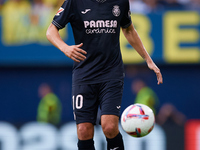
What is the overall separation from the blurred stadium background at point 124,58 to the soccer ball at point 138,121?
21.7 feet

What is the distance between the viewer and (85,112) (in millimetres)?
5324

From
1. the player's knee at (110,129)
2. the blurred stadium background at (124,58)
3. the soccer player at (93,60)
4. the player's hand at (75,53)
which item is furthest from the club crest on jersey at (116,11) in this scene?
the blurred stadium background at (124,58)

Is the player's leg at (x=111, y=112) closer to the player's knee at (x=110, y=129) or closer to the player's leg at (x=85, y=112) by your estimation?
the player's knee at (x=110, y=129)

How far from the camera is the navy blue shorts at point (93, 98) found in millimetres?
5297

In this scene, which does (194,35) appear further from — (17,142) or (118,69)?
(118,69)

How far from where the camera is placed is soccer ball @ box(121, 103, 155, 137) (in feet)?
17.9

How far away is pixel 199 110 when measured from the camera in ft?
44.1

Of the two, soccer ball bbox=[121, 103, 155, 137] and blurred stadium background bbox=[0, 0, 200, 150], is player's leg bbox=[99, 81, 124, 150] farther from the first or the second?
blurred stadium background bbox=[0, 0, 200, 150]

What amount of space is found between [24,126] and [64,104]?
4.85 metres

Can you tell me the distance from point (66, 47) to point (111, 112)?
36.0 inches

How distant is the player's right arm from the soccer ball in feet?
3.28

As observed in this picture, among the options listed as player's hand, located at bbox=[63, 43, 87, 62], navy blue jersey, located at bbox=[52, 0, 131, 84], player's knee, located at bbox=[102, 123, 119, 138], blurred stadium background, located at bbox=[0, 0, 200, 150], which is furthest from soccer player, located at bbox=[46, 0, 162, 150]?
blurred stadium background, located at bbox=[0, 0, 200, 150]

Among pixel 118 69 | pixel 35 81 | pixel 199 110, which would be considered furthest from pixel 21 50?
pixel 118 69

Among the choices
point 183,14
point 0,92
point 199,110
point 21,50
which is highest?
point 183,14
